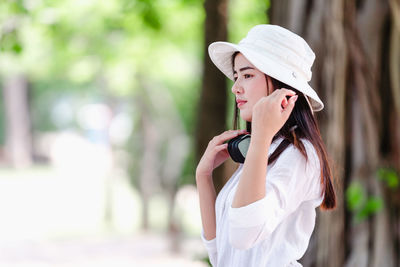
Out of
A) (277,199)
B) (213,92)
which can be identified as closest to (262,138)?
(277,199)

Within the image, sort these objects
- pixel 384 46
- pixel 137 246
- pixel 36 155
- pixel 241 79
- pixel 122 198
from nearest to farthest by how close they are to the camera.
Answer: pixel 241 79
pixel 384 46
pixel 137 246
pixel 122 198
pixel 36 155

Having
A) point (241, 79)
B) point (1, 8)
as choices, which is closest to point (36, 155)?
point (1, 8)

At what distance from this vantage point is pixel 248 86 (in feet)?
5.45

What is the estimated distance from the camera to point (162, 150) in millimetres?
14492

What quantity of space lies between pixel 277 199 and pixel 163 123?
1286 cm

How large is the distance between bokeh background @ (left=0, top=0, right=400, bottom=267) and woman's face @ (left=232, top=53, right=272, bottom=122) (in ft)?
5.24

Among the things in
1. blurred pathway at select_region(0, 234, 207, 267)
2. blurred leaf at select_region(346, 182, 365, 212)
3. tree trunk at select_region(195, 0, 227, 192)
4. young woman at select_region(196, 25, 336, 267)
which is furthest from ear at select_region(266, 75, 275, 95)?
blurred pathway at select_region(0, 234, 207, 267)

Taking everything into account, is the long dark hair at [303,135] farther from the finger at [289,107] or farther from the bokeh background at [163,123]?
the bokeh background at [163,123]

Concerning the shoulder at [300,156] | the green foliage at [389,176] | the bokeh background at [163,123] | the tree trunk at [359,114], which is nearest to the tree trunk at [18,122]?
the bokeh background at [163,123]

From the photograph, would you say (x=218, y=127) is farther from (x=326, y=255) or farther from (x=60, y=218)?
(x=60, y=218)

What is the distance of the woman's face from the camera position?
1.65m

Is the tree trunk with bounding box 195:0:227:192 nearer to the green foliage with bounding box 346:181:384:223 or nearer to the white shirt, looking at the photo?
the green foliage with bounding box 346:181:384:223

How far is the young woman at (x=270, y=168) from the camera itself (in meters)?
1.46

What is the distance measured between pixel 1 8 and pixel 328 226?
14.6 feet
